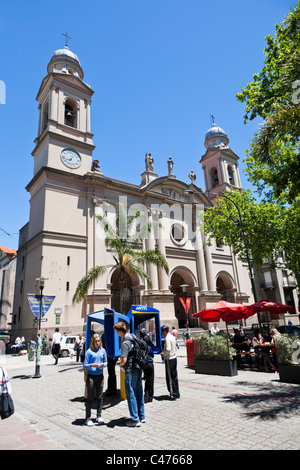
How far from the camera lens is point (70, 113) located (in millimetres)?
29188

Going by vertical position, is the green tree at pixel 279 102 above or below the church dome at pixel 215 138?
below

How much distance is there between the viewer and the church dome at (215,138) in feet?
142

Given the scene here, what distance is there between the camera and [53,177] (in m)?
25.0

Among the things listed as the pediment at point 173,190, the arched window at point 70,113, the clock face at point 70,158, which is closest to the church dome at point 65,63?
the arched window at point 70,113

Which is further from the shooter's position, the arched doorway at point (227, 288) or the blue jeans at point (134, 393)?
the arched doorway at point (227, 288)

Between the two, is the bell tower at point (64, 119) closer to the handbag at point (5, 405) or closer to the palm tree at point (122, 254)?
the palm tree at point (122, 254)

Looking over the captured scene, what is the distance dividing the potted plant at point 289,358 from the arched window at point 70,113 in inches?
1068

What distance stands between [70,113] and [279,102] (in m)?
24.0

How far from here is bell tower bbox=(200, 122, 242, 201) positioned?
4050 centimetres

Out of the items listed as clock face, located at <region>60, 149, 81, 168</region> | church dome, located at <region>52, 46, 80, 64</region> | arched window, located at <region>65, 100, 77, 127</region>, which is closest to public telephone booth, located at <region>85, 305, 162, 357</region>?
clock face, located at <region>60, 149, 81, 168</region>

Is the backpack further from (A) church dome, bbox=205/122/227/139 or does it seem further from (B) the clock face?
(A) church dome, bbox=205/122/227/139

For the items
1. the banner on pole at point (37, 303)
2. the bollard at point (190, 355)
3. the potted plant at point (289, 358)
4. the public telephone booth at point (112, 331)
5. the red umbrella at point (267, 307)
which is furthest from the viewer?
the red umbrella at point (267, 307)
